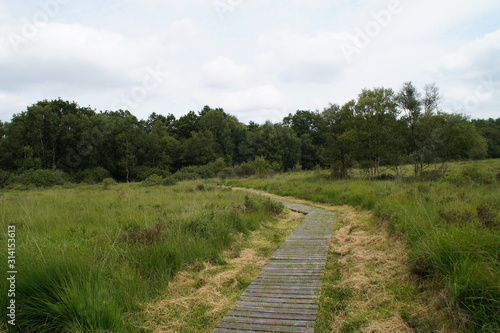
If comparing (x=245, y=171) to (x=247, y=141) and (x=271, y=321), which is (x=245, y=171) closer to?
(x=247, y=141)

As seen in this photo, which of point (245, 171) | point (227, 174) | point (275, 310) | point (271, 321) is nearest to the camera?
point (271, 321)

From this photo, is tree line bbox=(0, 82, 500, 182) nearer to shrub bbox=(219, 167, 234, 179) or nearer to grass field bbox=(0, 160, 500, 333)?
shrub bbox=(219, 167, 234, 179)

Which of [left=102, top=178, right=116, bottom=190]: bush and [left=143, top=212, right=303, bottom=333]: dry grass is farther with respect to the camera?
[left=102, top=178, right=116, bottom=190]: bush

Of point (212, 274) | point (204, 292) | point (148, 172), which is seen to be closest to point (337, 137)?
point (212, 274)

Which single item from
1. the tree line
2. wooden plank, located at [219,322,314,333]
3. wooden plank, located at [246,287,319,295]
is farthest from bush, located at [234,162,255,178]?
wooden plank, located at [219,322,314,333]

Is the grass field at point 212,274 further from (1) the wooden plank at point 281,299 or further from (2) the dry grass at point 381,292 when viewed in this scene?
(1) the wooden plank at point 281,299

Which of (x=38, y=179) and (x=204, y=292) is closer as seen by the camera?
(x=204, y=292)

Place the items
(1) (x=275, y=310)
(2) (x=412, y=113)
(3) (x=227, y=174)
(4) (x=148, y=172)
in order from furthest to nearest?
(4) (x=148, y=172), (3) (x=227, y=174), (2) (x=412, y=113), (1) (x=275, y=310)

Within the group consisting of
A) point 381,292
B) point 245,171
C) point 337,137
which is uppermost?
point 337,137

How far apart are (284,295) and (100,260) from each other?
115 inches

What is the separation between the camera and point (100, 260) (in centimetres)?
447

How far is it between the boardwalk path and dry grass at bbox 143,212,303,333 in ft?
0.68

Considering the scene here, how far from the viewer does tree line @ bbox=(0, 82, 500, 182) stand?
67.6 feet

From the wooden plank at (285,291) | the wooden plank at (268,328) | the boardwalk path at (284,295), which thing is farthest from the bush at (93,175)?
the wooden plank at (268,328)
